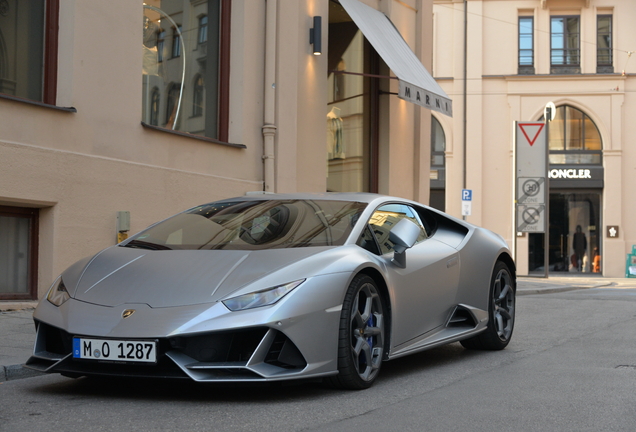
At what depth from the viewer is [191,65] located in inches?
468

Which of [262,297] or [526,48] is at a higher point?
[526,48]

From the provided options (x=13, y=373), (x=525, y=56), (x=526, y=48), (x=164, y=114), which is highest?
(x=526, y=48)

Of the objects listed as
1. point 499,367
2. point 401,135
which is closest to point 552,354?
point 499,367

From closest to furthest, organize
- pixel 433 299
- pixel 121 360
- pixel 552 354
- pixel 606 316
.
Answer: pixel 121 360 → pixel 433 299 → pixel 552 354 → pixel 606 316

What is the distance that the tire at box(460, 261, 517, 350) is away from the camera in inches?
266

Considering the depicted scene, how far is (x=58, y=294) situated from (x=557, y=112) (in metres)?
28.4

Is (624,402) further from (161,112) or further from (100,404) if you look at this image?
(161,112)

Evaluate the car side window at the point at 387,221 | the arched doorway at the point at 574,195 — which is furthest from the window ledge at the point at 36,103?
the arched doorway at the point at 574,195

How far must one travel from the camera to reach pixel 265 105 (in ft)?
41.1

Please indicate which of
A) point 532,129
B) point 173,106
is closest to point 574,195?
point 532,129

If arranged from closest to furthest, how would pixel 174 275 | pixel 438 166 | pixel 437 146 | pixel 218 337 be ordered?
pixel 218 337 < pixel 174 275 < pixel 438 166 < pixel 437 146

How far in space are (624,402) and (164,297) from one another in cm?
263

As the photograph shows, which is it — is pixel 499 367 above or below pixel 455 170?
below

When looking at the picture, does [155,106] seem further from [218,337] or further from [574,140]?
[574,140]
